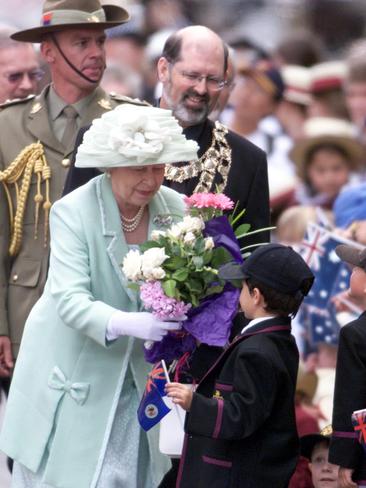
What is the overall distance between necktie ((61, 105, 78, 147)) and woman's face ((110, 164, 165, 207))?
3.90ft

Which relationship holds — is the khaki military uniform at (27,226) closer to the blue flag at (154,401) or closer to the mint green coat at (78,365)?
the mint green coat at (78,365)

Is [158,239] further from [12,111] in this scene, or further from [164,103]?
[12,111]

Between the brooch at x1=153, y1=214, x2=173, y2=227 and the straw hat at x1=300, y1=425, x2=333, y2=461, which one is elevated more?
the brooch at x1=153, y1=214, x2=173, y2=227

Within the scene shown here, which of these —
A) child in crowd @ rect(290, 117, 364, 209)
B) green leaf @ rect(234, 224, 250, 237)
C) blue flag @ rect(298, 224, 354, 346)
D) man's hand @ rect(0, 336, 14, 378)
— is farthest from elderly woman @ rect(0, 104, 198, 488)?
child in crowd @ rect(290, 117, 364, 209)

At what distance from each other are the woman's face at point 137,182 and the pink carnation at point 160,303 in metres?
0.43

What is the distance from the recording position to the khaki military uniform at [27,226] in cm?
776

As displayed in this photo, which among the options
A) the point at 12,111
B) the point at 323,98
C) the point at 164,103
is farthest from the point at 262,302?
the point at 323,98

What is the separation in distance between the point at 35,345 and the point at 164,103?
132 centimetres

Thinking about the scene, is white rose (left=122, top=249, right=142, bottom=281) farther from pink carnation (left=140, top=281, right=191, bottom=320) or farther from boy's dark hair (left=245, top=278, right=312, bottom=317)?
boy's dark hair (left=245, top=278, right=312, bottom=317)

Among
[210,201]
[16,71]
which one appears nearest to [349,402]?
[210,201]

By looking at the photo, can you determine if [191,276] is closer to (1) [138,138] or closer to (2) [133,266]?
(2) [133,266]

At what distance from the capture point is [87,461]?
6.73 m

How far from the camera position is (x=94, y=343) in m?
6.70

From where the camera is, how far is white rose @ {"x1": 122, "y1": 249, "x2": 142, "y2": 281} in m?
6.35
